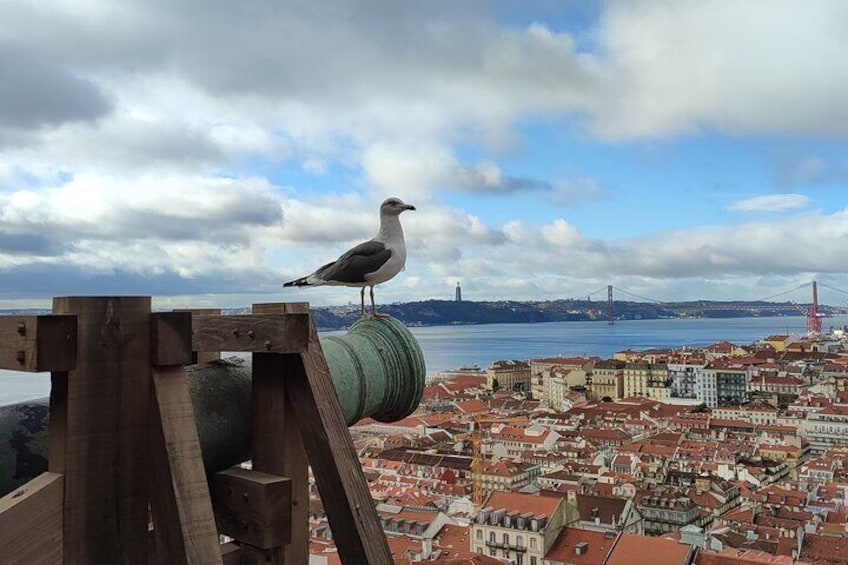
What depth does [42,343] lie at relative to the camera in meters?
0.94

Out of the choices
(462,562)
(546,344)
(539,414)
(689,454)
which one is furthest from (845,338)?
(462,562)

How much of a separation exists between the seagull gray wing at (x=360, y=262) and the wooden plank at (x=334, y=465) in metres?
0.89

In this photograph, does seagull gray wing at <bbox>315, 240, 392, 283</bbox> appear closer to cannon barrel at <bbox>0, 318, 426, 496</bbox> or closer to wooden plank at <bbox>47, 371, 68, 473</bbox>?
cannon barrel at <bbox>0, 318, 426, 496</bbox>

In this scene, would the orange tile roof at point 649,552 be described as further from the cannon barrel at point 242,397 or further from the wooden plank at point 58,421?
the wooden plank at point 58,421

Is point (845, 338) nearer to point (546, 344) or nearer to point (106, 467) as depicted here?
point (546, 344)

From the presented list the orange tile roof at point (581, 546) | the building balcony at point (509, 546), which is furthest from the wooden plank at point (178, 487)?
the building balcony at point (509, 546)

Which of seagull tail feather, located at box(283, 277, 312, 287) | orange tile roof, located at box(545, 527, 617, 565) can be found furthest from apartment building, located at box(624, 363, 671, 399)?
seagull tail feather, located at box(283, 277, 312, 287)

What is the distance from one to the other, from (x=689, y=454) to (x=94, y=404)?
27.2 m

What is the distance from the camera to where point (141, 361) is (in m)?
1.01

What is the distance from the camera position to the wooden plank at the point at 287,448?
1.12 meters

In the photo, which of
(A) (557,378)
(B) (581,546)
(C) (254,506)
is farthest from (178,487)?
(A) (557,378)

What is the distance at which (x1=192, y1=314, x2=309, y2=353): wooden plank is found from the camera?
1.07 m

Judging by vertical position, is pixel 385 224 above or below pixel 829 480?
above

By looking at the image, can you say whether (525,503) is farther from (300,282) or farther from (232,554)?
(232,554)
